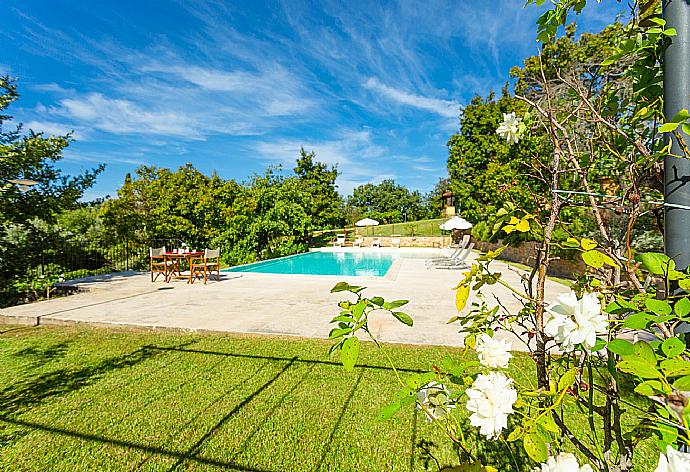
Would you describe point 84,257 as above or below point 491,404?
below

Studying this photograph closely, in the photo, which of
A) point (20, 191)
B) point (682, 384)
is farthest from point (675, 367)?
point (20, 191)

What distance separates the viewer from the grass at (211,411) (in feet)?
8.55

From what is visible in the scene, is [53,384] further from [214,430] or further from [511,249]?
[511,249]

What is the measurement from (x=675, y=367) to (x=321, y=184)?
29126mm

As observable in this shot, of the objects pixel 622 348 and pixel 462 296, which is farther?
pixel 462 296

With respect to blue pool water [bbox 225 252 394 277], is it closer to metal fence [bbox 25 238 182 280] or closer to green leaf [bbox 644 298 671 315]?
metal fence [bbox 25 238 182 280]

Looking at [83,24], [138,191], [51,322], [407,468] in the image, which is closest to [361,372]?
[407,468]

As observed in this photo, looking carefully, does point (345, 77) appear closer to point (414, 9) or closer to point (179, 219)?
point (414, 9)

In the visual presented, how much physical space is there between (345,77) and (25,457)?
28.0 m

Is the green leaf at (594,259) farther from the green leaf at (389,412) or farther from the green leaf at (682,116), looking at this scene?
the green leaf at (389,412)

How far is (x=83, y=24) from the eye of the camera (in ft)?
52.0

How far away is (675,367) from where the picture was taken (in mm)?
618

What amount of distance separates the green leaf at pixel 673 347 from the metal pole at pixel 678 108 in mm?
390

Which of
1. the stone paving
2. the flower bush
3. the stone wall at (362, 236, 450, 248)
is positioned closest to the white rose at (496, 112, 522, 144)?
the flower bush
